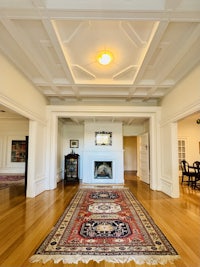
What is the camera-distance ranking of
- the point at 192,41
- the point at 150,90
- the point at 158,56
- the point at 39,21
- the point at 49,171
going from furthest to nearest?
the point at 49,171 < the point at 150,90 < the point at 158,56 < the point at 192,41 < the point at 39,21

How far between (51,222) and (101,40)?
3.42 meters

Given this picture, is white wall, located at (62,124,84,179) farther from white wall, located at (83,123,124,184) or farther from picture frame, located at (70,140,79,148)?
white wall, located at (83,123,124,184)

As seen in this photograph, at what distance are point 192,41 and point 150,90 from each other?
240cm

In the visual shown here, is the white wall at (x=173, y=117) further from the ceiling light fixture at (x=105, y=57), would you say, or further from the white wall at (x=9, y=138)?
the white wall at (x=9, y=138)

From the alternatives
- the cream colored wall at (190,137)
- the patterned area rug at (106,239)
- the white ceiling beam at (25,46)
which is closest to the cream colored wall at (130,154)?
the cream colored wall at (190,137)

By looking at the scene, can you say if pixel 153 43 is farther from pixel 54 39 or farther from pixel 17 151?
pixel 17 151

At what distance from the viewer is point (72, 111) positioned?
20.9 feet

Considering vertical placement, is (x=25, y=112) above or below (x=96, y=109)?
below

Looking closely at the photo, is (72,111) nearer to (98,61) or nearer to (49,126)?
(49,126)

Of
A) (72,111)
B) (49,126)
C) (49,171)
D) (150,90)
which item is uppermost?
(150,90)

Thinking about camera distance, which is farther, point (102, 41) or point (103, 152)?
point (103, 152)

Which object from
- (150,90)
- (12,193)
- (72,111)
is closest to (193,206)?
(150,90)

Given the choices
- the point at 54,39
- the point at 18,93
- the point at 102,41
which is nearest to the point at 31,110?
the point at 18,93

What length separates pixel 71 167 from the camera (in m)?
8.29
